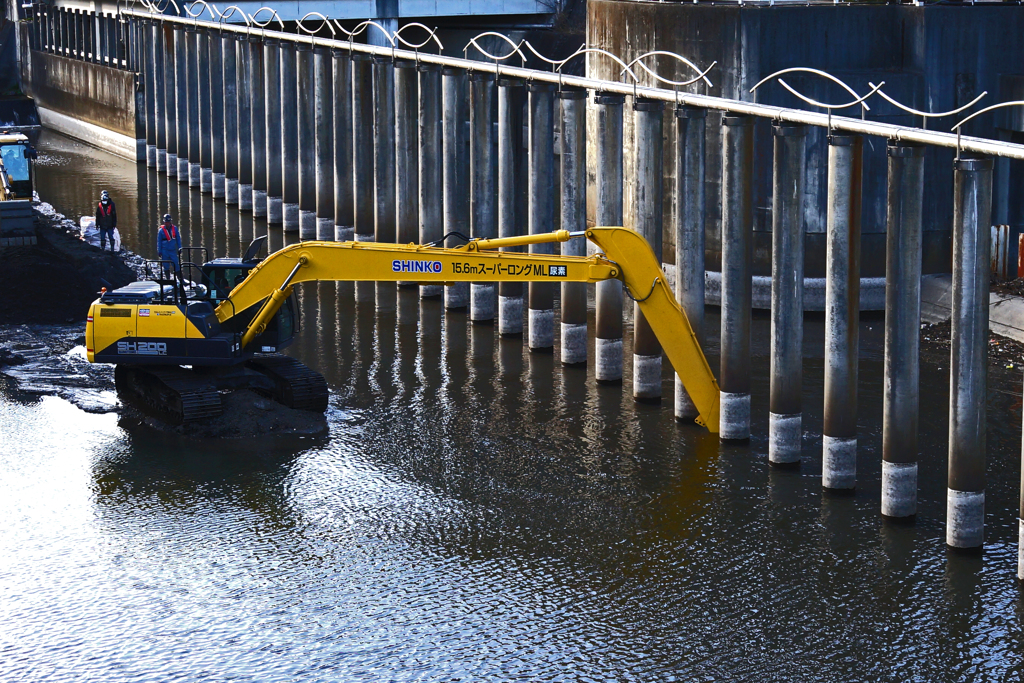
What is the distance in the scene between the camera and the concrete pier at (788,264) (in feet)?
68.9

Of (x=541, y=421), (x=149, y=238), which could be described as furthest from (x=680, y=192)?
(x=149, y=238)

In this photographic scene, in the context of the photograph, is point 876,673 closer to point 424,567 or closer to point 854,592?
point 854,592

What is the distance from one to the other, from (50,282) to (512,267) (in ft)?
41.6

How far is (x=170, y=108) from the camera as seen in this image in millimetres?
51844

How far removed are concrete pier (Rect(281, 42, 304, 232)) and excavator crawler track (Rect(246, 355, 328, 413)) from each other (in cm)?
1604

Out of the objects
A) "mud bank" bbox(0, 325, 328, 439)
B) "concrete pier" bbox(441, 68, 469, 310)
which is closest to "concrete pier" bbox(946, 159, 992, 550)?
"mud bank" bbox(0, 325, 328, 439)

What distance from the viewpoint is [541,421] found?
2419cm

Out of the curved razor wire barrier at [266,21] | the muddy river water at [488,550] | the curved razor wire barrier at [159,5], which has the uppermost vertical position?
the curved razor wire barrier at [159,5]

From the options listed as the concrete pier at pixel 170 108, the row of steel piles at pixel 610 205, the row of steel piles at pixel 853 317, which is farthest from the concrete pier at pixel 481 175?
the concrete pier at pixel 170 108

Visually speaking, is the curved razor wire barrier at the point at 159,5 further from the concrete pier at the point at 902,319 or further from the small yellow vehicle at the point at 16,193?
the concrete pier at the point at 902,319

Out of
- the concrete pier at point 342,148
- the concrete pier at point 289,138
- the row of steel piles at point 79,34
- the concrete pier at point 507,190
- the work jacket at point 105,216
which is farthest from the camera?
the row of steel piles at point 79,34

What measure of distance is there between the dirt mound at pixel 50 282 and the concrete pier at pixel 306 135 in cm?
654

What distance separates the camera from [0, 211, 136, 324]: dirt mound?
30078 millimetres

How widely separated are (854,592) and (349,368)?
41.2 feet
